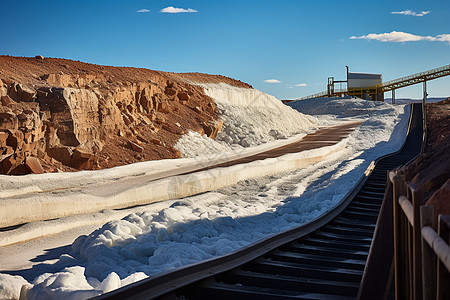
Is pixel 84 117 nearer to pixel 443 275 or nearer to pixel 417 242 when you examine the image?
pixel 417 242

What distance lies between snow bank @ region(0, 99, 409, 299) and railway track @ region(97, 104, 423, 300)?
1183 millimetres

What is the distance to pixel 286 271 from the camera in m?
6.34

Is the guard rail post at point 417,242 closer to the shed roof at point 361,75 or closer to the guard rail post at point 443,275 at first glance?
the guard rail post at point 443,275

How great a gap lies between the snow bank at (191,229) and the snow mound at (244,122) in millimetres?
7340

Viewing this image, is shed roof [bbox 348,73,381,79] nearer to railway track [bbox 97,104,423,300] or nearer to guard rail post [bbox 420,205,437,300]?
railway track [bbox 97,104,423,300]

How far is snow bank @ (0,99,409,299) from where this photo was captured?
6910 millimetres

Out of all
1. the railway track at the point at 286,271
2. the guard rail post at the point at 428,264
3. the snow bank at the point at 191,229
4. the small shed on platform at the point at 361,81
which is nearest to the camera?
the guard rail post at the point at 428,264

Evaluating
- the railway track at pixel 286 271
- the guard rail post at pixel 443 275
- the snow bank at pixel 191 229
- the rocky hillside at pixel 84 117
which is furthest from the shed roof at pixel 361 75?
the guard rail post at pixel 443 275

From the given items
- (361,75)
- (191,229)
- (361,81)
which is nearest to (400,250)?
(191,229)

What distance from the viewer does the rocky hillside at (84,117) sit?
18172mm

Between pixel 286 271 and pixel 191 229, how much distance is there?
Answer: 381 cm

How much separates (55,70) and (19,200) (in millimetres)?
14728

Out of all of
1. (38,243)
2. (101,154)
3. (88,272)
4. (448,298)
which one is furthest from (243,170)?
(448,298)

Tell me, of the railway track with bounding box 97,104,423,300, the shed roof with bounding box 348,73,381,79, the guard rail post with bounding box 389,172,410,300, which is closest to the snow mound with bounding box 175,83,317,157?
the railway track with bounding box 97,104,423,300
